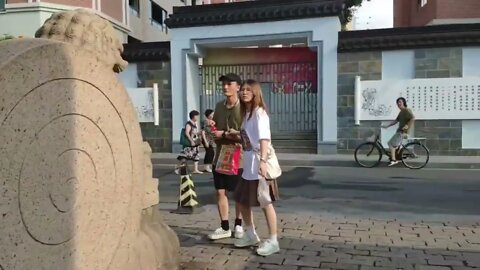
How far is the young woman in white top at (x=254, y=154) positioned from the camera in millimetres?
4156

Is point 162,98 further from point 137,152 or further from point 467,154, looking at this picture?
point 137,152

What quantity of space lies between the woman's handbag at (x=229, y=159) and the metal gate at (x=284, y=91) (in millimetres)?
11710

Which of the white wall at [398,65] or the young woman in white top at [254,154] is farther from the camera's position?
the white wall at [398,65]

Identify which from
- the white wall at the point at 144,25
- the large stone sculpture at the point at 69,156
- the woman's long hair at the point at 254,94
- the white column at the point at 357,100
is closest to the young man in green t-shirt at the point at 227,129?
the woman's long hair at the point at 254,94

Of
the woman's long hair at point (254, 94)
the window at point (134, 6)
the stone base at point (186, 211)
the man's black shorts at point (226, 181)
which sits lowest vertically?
the stone base at point (186, 211)

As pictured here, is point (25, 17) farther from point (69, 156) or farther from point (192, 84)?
point (69, 156)

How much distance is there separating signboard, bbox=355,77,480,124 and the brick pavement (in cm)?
871

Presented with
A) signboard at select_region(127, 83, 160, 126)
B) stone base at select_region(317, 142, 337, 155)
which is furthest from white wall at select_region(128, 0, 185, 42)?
stone base at select_region(317, 142, 337, 155)

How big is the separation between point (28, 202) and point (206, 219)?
3.69 metres

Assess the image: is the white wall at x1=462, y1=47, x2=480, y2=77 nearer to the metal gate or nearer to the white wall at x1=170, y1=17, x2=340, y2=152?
the white wall at x1=170, y1=17, x2=340, y2=152

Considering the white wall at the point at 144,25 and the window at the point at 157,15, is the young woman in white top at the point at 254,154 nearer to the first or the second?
the white wall at the point at 144,25

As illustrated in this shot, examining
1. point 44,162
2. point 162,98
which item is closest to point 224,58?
point 162,98

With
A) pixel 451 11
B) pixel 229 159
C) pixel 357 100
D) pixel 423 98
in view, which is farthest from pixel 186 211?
pixel 451 11

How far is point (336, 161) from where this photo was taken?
41.9ft
